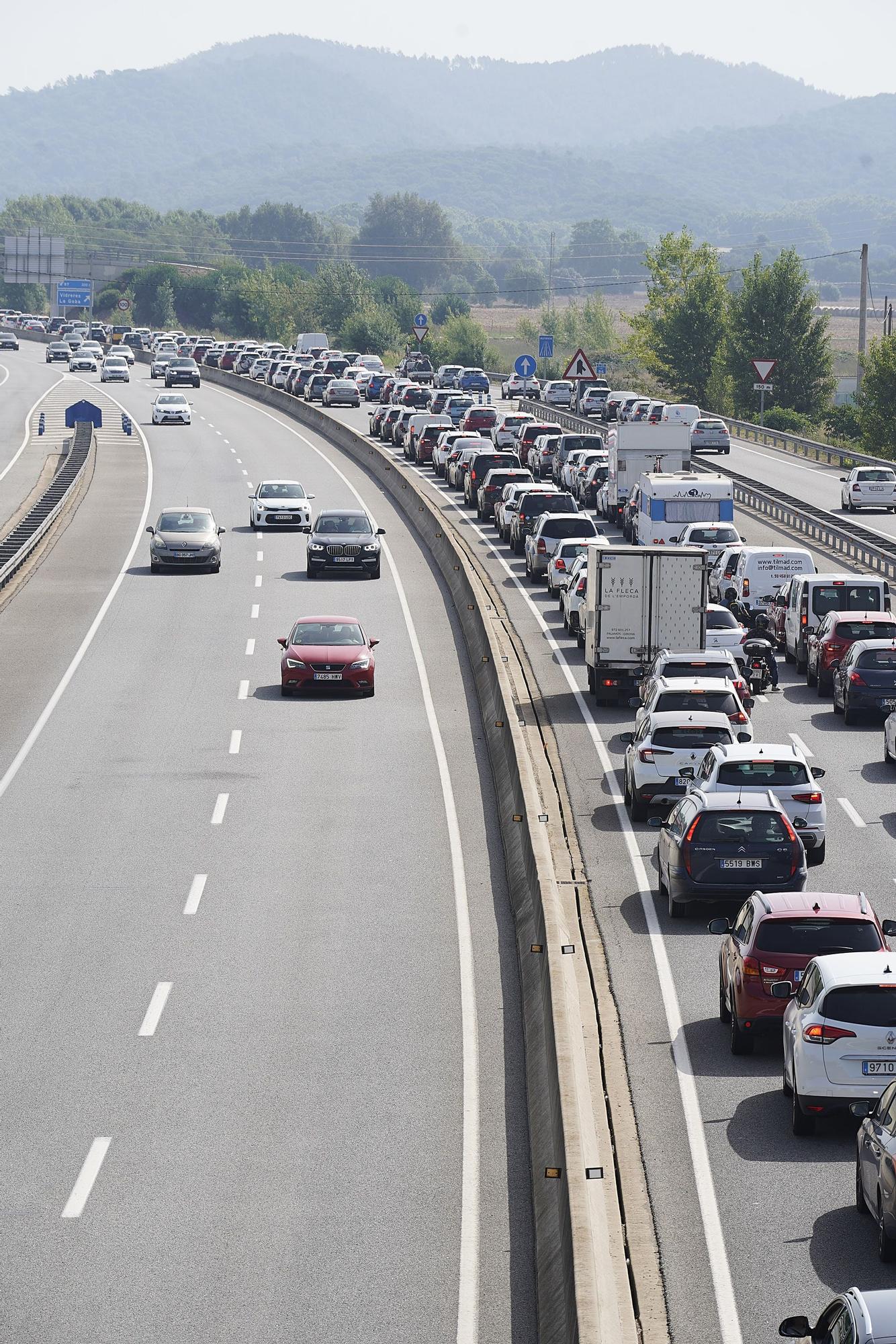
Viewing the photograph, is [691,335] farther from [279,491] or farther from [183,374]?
[279,491]

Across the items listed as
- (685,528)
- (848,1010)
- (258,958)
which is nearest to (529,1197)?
(848,1010)

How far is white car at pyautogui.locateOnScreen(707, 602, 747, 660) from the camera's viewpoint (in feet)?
118

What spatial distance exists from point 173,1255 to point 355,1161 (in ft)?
7.02

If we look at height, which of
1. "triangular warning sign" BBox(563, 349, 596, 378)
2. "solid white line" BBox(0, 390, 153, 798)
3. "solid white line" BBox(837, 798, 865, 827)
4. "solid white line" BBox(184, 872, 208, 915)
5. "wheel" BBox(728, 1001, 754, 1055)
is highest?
"triangular warning sign" BBox(563, 349, 596, 378)

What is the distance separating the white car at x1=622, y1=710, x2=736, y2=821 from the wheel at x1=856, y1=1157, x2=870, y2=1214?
12.4m

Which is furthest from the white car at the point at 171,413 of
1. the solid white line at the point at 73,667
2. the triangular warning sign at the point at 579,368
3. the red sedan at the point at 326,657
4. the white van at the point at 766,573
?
the red sedan at the point at 326,657

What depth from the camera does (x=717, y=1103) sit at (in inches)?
628

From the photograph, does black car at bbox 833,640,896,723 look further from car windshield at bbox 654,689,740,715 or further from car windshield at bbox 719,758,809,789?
car windshield at bbox 719,758,809,789

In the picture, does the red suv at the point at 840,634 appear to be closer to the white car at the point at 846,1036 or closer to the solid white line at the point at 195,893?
the solid white line at the point at 195,893

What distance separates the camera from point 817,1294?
12070 mm

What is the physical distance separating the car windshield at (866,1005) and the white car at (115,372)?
106445mm

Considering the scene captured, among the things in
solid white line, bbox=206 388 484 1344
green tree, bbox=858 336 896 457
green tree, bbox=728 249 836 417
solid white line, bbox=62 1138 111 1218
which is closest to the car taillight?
solid white line, bbox=206 388 484 1344

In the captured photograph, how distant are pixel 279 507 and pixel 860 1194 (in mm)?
44183

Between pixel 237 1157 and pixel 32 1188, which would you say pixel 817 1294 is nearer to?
pixel 237 1157
